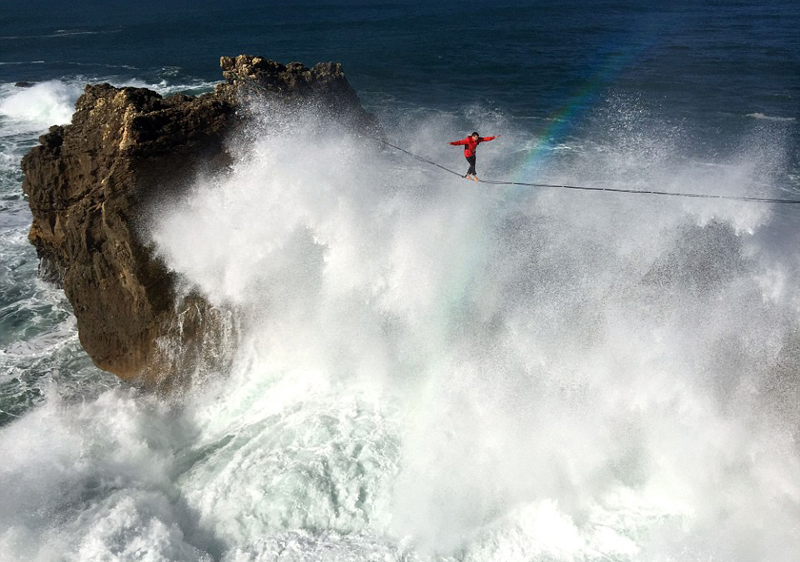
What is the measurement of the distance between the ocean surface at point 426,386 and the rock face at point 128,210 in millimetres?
523

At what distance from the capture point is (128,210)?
37.0 ft

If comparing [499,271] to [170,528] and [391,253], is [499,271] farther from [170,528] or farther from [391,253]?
[170,528]

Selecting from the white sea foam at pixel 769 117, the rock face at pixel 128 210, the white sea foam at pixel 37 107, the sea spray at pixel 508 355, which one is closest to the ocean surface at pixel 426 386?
the sea spray at pixel 508 355

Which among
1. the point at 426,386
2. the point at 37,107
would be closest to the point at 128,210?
the point at 426,386

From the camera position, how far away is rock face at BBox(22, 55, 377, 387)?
11508 millimetres

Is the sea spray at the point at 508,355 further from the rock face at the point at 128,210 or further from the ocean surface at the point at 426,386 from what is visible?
the rock face at the point at 128,210

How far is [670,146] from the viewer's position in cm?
2334

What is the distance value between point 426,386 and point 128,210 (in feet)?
24.5

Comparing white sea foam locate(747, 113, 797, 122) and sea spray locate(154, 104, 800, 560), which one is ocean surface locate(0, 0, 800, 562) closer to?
sea spray locate(154, 104, 800, 560)

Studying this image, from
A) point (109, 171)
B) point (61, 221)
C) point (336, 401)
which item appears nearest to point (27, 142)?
point (61, 221)

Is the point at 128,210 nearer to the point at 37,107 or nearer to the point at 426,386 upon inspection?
the point at 426,386

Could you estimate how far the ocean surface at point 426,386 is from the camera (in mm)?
8953

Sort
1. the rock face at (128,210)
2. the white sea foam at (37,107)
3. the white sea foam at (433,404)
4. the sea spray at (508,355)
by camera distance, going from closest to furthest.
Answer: the white sea foam at (433,404), the sea spray at (508,355), the rock face at (128,210), the white sea foam at (37,107)

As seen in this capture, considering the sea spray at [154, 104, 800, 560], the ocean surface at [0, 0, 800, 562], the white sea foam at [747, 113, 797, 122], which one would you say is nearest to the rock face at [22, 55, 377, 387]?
the ocean surface at [0, 0, 800, 562]
